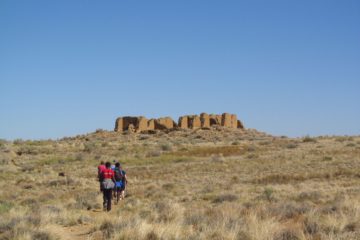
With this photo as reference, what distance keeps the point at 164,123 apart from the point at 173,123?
212 cm

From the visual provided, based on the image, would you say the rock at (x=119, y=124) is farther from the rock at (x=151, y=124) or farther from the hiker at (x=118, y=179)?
the hiker at (x=118, y=179)

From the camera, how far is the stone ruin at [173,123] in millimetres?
76250

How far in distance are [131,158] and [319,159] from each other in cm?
1475

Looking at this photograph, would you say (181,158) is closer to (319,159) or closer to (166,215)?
(319,159)

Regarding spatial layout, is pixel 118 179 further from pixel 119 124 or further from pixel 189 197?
pixel 119 124

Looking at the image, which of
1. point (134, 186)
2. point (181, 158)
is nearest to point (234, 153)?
point (181, 158)

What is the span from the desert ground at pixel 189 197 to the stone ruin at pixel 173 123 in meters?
32.3

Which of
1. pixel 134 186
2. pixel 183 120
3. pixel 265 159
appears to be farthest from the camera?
pixel 183 120

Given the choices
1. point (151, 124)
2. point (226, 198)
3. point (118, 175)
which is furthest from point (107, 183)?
point (151, 124)

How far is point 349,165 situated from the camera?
2466 cm

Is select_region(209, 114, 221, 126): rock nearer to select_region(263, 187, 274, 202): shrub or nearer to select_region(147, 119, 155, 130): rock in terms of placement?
select_region(147, 119, 155, 130): rock

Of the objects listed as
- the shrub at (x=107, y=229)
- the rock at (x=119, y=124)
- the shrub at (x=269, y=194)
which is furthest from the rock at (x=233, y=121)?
the shrub at (x=107, y=229)

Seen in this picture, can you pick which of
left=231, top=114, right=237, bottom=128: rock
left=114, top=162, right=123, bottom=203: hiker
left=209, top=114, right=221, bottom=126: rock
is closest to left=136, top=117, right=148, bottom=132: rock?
left=209, top=114, right=221, bottom=126: rock

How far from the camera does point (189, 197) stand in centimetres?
1723
